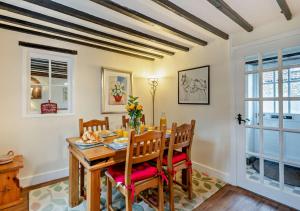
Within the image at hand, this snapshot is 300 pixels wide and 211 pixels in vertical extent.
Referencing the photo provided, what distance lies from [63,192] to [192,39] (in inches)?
114

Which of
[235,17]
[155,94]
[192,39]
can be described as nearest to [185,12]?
[235,17]

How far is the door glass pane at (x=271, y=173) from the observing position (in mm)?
2154

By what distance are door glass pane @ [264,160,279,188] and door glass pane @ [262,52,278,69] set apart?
1.23 meters

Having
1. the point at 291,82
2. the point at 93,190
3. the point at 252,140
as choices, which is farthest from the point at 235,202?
the point at 93,190

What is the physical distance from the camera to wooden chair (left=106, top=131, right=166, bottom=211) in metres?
1.51

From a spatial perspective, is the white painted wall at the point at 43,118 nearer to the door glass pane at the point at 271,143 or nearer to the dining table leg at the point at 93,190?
the dining table leg at the point at 93,190

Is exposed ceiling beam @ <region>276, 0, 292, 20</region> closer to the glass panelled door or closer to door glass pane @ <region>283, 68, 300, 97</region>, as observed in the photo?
the glass panelled door

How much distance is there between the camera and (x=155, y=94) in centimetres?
389

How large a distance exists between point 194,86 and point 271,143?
1.42m

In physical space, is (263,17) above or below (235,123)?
above

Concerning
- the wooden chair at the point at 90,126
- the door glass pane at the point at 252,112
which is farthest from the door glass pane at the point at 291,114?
the wooden chair at the point at 90,126

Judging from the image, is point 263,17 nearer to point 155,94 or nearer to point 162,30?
point 162,30

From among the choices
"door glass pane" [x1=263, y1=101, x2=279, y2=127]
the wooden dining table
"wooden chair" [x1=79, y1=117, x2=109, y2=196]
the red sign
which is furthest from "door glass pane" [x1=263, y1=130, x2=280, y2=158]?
the red sign

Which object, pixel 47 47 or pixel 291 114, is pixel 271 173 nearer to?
pixel 291 114
